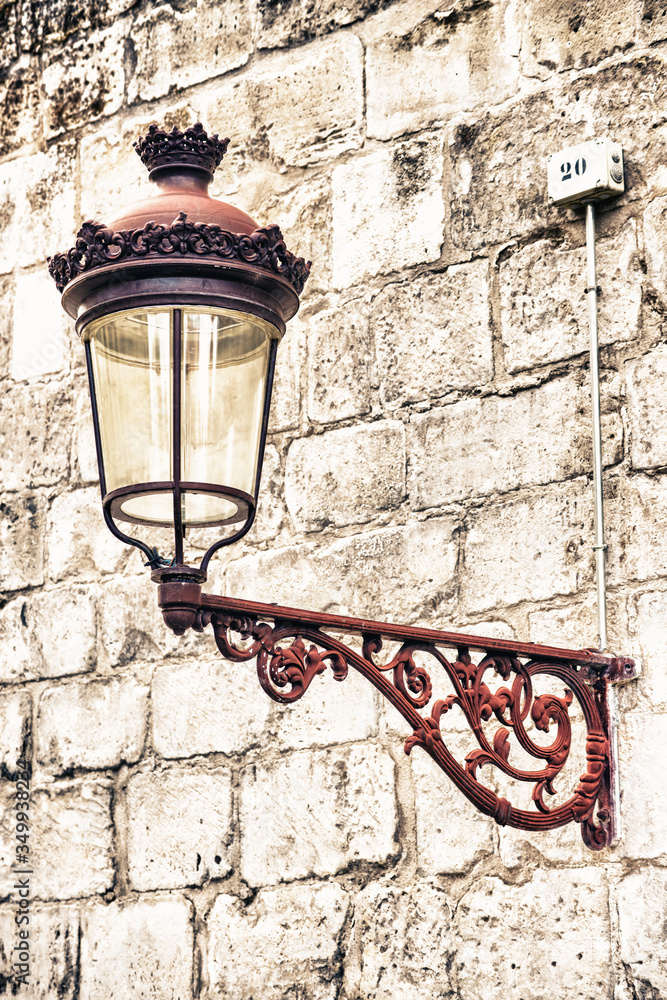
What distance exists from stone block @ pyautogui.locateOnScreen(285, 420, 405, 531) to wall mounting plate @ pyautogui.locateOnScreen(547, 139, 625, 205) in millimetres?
615

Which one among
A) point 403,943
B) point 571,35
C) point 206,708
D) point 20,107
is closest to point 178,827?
point 206,708

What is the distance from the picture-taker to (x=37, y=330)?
12.0 feet

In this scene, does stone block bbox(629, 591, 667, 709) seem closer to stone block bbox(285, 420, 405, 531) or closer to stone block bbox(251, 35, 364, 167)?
stone block bbox(285, 420, 405, 531)

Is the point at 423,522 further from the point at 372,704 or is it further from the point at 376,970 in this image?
the point at 376,970

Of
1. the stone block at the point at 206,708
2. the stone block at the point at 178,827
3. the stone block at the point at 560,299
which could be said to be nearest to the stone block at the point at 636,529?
the stone block at the point at 560,299

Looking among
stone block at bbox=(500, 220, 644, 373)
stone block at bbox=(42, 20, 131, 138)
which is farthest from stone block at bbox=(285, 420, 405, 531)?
stone block at bbox=(42, 20, 131, 138)

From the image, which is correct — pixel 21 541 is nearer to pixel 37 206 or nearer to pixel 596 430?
pixel 37 206

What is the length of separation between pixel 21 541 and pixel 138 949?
1105 mm

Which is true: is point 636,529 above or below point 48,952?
above

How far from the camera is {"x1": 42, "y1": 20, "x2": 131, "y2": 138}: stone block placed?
366cm

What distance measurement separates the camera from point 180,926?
303 centimetres

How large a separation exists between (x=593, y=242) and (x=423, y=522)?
69 centimetres

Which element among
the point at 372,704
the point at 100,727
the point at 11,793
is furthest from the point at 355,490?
the point at 11,793

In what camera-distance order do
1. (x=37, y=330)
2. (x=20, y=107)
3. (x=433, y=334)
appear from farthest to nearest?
(x=20, y=107)
(x=37, y=330)
(x=433, y=334)
